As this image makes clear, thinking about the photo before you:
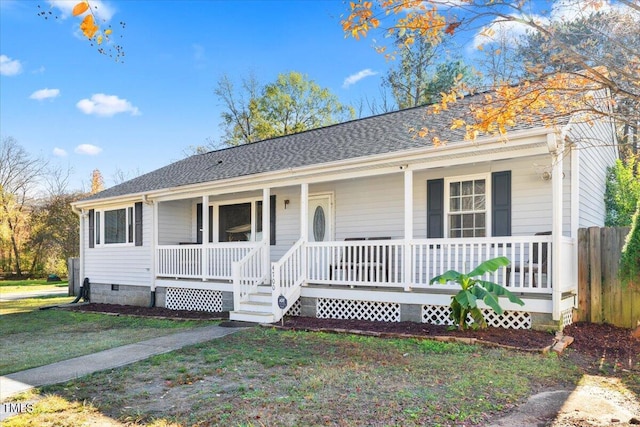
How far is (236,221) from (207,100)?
22258 millimetres

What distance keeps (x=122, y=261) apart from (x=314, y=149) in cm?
730

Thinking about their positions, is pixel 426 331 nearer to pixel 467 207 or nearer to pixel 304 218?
pixel 467 207

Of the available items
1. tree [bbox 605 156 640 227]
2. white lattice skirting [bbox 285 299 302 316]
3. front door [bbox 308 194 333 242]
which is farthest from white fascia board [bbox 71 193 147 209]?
tree [bbox 605 156 640 227]

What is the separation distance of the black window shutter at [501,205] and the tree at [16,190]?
30854 millimetres

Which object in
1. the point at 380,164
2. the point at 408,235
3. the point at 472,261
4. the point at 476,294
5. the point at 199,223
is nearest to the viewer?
the point at 476,294

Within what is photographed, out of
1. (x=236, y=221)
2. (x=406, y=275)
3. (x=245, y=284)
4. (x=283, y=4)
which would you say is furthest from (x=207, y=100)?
(x=406, y=275)

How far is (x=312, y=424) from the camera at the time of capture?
3898 millimetres

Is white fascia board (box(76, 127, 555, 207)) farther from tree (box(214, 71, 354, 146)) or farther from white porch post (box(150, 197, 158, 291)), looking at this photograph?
tree (box(214, 71, 354, 146))

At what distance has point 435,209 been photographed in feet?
32.0

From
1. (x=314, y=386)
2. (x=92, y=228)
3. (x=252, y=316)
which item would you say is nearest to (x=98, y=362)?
(x=252, y=316)

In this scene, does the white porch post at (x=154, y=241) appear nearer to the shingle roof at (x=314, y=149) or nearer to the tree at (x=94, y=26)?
the shingle roof at (x=314, y=149)

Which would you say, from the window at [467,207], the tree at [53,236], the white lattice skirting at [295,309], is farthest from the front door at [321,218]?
the tree at [53,236]

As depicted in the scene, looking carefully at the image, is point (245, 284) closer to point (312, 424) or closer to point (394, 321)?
point (394, 321)

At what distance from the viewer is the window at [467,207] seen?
30.4ft
